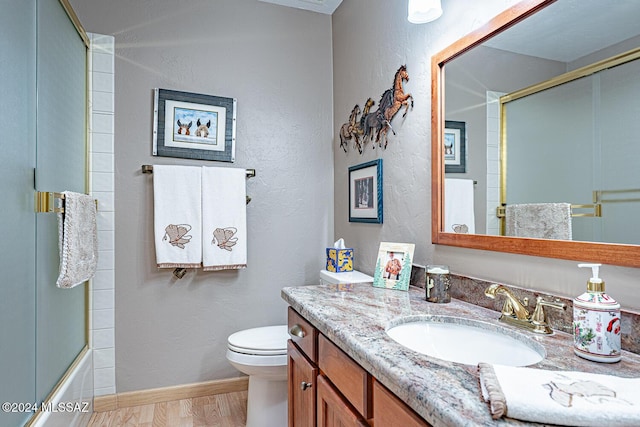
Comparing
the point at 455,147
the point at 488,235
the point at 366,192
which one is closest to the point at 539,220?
the point at 488,235

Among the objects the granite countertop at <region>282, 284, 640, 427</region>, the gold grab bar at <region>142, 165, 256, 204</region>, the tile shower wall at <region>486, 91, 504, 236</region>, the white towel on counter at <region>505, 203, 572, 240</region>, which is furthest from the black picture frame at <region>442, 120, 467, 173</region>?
the gold grab bar at <region>142, 165, 256, 204</region>

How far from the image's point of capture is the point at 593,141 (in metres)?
0.92

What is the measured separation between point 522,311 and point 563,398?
52 centimetres

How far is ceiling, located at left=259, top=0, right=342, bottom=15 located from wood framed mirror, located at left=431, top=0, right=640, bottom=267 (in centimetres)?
130

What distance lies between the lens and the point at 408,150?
170 centimetres

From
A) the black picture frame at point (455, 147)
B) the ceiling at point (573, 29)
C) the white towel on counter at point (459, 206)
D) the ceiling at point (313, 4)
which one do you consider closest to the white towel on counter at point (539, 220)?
the white towel on counter at point (459, 206)

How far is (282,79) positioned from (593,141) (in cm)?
197

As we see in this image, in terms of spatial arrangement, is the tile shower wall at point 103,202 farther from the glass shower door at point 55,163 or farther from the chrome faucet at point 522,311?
the chrome faucet at point 522,311

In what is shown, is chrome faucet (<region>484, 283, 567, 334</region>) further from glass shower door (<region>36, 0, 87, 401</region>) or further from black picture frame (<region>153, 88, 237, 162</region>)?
black picture frame (<region>153, 88, 237, 162</region>)

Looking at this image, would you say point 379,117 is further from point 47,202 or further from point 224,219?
point 47,202

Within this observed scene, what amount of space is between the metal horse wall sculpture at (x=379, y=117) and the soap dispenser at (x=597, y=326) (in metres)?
1.12

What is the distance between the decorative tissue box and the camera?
2.09 m

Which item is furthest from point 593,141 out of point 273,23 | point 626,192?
point 273,23

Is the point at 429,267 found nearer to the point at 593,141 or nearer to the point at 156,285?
the point at 593,141
